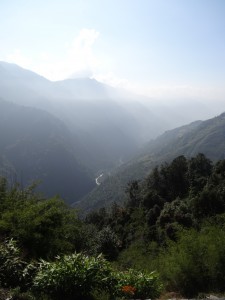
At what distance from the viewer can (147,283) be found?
8.20m

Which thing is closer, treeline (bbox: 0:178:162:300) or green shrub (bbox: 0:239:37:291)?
treeline (bbox: 0:178:162:300)

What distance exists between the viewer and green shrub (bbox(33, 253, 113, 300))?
281 inches

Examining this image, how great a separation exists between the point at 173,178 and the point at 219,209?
Answer: 62.8 feet

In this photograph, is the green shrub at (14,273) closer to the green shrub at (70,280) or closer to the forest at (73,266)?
the forest at (73,266)

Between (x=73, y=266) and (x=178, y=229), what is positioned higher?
(x=73, y=266)

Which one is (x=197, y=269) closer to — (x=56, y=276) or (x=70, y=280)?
(x=70, y=280)

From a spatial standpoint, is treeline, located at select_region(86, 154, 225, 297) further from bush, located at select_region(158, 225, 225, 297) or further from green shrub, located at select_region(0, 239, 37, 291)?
green shrub, located at select_region(0, 239, 37, 291)

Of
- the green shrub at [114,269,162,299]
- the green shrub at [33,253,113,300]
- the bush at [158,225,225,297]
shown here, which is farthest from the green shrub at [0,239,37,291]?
the bush at [158,225,225,297]

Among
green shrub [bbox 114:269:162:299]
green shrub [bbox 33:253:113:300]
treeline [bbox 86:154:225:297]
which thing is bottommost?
treeline [bbox 86:154:225:297]

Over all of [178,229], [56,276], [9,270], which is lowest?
[178,229]

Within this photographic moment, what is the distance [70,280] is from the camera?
713 centimetres

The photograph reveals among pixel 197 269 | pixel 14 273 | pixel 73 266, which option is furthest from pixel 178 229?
pixel 14 273

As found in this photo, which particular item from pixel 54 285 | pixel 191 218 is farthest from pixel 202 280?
pixel 191 218

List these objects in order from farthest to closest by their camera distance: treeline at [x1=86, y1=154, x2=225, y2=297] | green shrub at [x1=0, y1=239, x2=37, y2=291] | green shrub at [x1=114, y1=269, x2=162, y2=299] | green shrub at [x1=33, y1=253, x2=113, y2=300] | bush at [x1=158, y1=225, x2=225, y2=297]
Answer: treeline at [x1=86, y1=154, x2=225, y2=297]
bush at [x1=158, y1=225, x2=225, y2=297]
green shrub at [x1=0, y1=239, x2=37, y2=291]
green shrub at [x1=114, y1=269, x2=162, y2=299]
green shrub at [x1=33, y1=253, x2=113, y2=300]
